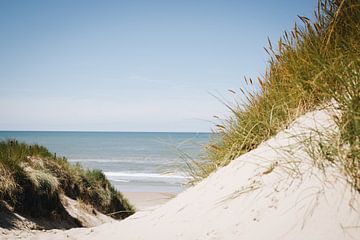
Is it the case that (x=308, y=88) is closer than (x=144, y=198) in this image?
Yes

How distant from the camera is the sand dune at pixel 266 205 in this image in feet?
A: 5.29

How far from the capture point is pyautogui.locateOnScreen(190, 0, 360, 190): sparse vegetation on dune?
6.45 ft

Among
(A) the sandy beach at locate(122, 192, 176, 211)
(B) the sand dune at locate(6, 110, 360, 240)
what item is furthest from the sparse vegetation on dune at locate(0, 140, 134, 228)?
(A) the sandy beach at locate(122, 192, 176, 211)

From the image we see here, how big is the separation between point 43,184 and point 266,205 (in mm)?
4894

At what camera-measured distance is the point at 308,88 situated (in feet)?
9.12

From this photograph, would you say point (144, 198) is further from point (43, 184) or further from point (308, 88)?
→ point (308, 88)

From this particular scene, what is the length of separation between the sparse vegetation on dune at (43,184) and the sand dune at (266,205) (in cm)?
149

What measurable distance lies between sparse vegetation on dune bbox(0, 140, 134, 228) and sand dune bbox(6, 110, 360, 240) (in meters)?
1.49

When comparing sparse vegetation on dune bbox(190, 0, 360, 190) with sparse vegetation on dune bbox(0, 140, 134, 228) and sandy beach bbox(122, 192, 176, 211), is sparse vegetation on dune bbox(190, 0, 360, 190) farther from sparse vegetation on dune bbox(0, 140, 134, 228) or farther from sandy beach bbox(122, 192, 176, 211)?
sandy beach bbox(122, 192, 176, 211)

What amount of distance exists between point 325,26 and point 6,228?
4866 mm

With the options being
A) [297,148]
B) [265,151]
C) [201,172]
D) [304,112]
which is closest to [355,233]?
[297,148]

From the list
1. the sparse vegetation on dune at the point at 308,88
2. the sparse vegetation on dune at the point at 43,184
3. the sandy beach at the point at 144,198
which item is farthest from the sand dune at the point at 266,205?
the sandy beach at the point at 144,198

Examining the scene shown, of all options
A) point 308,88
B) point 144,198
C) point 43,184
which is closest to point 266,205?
point 308,88

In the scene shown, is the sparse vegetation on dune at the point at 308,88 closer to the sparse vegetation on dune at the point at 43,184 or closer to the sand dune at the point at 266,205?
the sand dune at the point at 266,205
